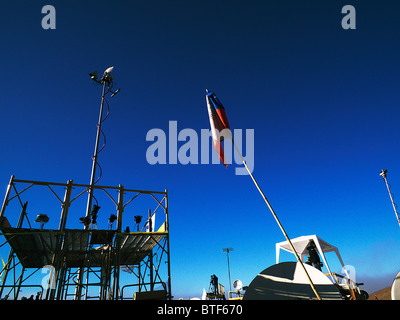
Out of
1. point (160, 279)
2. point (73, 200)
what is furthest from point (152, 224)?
point (73, 200)

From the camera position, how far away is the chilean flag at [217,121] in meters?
11.9

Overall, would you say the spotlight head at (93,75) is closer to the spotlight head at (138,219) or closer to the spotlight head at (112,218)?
the spotlight head at (138,219)

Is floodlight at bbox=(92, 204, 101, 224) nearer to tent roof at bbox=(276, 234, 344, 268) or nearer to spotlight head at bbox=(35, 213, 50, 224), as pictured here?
spotlight head at bbox=(35, 213, 50, 224)

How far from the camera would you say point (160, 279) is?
47.3ft

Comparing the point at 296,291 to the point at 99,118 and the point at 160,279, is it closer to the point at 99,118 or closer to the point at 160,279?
the point at 160,279

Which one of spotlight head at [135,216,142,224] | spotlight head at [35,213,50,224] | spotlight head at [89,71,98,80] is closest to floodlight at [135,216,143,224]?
spotlight head at [135,216,142,224]

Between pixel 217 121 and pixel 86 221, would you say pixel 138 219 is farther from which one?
pixel 217 121

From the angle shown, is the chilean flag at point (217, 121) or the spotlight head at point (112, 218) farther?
the spotlight head at point (112, 218)

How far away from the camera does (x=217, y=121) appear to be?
12.1m

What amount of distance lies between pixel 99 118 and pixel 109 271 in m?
13.7

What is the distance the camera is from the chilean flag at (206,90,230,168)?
11.9m

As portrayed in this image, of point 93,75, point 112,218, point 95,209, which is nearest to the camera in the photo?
point 112,218

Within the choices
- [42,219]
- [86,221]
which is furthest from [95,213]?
[42,219]

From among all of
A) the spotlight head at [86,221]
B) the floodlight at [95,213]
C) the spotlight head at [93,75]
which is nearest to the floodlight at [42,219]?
the spotlight head at [86,221]
